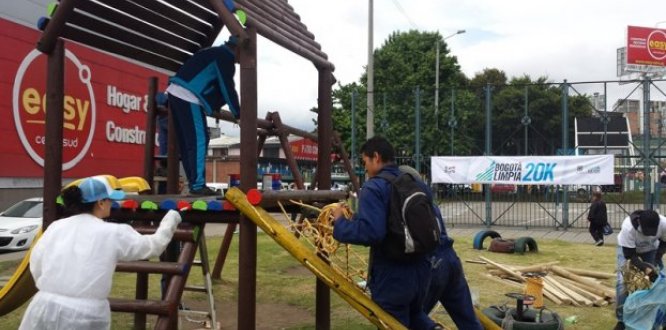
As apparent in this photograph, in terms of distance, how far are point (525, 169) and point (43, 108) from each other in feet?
45.8

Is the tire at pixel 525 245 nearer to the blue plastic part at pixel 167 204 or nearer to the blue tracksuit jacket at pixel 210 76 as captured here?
the blue tracksuit jacket at pixel 210 76

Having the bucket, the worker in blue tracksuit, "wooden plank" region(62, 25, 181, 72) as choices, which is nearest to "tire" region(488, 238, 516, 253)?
the bucket

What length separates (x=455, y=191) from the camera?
914 inches

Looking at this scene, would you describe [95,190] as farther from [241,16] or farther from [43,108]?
[43,108]

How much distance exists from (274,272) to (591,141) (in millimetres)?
24109

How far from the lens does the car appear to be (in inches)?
537

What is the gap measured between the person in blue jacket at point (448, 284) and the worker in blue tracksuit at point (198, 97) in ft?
6.41

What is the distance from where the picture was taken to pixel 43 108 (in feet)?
59.8

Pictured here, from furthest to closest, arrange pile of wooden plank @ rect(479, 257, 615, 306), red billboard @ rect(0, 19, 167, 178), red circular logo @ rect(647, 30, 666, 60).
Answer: red circular logo @ rect(647, 30, 666, 60) < red billboard @ rect(0, 19, 167, 178) < pile of wooden plank @ rect(479, 257, 615, 306)

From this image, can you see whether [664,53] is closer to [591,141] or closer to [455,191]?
[591,141]

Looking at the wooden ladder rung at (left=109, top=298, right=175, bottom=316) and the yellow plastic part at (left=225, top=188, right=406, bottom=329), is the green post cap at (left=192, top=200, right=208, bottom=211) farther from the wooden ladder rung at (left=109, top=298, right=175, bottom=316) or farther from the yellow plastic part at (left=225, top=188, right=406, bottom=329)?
the wooden ladder rung at (left=109, top=298, right=175, bottom=316)

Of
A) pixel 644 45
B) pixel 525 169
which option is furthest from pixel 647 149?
pixel 644 45

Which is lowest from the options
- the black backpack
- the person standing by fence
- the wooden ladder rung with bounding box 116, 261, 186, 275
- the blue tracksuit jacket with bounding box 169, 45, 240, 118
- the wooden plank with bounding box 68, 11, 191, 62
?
the person standing by fence

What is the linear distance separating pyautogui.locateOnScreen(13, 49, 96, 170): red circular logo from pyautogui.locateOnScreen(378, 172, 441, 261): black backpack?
13851mm
